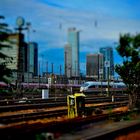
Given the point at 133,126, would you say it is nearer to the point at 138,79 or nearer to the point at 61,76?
the point at 138,79

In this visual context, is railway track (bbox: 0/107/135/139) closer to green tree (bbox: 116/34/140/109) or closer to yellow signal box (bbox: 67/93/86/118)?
yellow signal box (bbox: 67/93/86/118)

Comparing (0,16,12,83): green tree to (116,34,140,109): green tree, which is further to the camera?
(116,34,140,109): green tree

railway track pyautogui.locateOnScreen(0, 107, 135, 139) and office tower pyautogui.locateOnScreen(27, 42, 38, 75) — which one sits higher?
office tower pyautogui.locateOnScreen(27, 42, 38, 75)

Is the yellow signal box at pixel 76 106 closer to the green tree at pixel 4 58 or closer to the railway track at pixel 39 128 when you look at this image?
the railway track at pixel 39 128

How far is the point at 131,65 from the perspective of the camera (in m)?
26.5

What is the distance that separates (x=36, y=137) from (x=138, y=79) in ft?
53.7

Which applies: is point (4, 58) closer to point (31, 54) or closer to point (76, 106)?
point (76, 106)

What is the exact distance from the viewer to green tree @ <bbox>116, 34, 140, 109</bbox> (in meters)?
25.9

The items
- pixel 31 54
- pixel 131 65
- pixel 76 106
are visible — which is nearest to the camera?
pixel 76 106

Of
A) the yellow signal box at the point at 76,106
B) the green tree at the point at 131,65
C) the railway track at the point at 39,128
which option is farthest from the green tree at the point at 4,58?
the green tree at the point at 131,65

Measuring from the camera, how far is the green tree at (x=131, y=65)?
25922 millimetres

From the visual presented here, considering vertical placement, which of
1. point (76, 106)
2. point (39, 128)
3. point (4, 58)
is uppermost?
point (4, 58)

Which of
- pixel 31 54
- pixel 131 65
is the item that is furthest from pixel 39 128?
pixel 31 54

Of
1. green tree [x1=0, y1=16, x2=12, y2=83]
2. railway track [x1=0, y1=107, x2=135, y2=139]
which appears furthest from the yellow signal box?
green tree [x1=0, y1=16, x2=12, y2=83]
